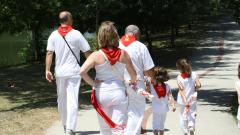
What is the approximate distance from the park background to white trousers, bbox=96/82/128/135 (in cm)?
323

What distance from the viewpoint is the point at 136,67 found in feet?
23.0

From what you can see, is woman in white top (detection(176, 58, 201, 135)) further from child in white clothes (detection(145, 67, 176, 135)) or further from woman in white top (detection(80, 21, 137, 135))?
woman in white top (detection(80, 21, 137, 135))

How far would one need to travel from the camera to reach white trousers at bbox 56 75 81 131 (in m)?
8.05

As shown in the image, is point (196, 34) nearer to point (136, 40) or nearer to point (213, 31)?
point (213, 31)

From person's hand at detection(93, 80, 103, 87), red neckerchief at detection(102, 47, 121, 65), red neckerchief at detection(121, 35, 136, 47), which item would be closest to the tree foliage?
red neckerchief at detection(121, 35, 136, 47)

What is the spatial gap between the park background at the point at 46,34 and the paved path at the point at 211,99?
49 centimetres

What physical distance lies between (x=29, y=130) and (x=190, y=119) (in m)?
2.68

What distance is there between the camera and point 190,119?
8.11 meters

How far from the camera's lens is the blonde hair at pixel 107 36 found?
5.61m

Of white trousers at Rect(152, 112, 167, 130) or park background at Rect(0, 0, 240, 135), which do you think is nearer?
white trousers at Rect(152, 112, 167, 130)

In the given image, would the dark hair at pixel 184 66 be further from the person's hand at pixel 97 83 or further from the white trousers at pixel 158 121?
the person's hand at pixel 97 83

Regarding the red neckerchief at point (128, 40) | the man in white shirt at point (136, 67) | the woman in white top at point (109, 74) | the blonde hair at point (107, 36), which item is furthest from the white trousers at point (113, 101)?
the red neckerchief at point (128, 40)

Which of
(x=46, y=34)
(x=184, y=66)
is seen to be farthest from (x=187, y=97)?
(x=46, y=34)

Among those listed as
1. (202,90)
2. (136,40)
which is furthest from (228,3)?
(136,40)
